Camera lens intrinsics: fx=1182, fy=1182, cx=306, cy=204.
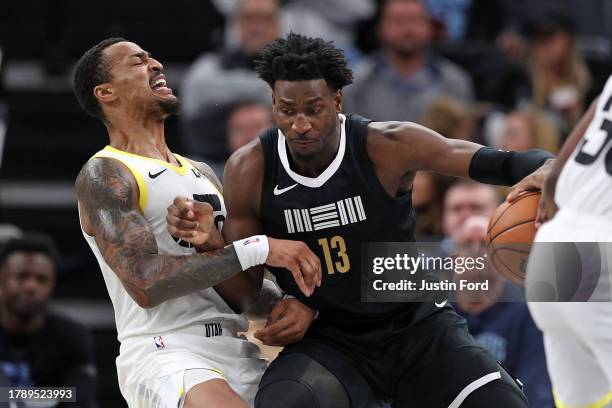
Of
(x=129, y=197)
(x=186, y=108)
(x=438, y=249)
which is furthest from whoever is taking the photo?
(x=186, y=108)

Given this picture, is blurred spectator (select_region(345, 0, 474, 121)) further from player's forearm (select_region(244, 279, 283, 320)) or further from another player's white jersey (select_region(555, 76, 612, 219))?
another player's white jersey (select_region(555, 76, 612, 219))

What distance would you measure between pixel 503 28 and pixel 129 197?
6.07 meters

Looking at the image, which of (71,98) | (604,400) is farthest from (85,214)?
(71,98)

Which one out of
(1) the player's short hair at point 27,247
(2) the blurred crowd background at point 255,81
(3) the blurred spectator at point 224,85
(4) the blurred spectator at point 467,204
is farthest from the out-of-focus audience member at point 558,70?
(1) the player's short hair at point 27,247

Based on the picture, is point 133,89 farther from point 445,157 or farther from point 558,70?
point 558,70

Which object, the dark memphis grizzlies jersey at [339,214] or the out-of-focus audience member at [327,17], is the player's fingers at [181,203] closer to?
the dark memphis grizzlies jersey at [339,214]

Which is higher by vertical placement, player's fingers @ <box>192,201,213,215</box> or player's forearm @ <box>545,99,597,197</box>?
player's forearm @ <box>545,99,597,197</box>

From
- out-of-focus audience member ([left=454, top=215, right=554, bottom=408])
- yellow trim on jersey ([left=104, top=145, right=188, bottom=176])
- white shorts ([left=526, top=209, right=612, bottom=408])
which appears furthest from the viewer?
out-of-focus audience member ([left=454, top=215, right=554, bottom=408])

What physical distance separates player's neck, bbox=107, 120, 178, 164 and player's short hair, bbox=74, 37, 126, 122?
0.40 ft

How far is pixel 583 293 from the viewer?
4.26 m

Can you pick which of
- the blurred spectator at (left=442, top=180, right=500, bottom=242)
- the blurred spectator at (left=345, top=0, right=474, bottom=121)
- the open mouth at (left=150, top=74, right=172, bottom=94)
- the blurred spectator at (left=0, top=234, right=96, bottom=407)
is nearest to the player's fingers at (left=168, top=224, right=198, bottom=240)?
the open mouth at (left=150, top=74, right=172, bottom=94)

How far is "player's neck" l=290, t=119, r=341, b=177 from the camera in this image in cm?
477

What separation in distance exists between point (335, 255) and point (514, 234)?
0.73 metres

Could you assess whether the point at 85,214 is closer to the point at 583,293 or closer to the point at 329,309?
the point at 329,309
